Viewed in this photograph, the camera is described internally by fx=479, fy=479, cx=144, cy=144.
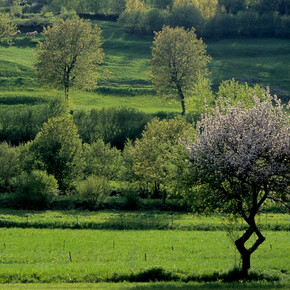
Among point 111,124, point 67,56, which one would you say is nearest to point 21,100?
point 67,56

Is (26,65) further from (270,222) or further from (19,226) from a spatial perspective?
(270,222)

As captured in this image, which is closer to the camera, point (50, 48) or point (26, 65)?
point (50, 48)

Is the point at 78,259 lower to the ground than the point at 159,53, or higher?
A: lower

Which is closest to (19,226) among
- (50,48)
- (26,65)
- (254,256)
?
(254,256)

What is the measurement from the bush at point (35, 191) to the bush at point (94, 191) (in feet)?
14.8

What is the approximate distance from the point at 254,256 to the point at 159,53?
77.0 metres

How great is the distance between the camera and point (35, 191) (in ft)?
225

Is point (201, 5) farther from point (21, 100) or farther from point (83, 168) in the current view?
point (83, 168)

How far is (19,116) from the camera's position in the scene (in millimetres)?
96625

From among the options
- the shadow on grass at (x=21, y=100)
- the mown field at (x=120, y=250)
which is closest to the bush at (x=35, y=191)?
the mown field at (x=120, y=250)

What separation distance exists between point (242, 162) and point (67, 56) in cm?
7944

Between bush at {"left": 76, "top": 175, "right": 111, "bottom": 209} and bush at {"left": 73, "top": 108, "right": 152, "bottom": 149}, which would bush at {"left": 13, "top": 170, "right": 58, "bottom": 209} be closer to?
bush at {"left": 76, "top": 175, "right": 111, "bottom": 209}

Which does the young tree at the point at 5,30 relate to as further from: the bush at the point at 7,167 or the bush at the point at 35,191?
the bush at the point at 35,191

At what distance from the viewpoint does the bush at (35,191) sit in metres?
68.9
